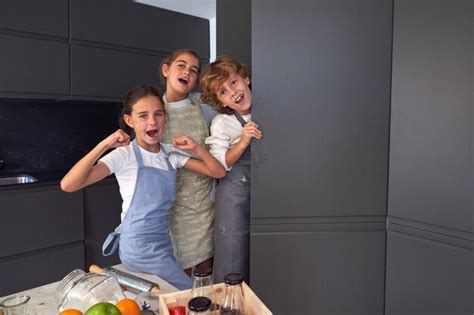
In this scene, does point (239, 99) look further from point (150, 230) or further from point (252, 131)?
point (150, 230)

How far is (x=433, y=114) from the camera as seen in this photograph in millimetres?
1004

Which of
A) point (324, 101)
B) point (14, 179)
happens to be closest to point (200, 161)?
point (324, 101)

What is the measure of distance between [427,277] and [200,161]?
795 millimetres

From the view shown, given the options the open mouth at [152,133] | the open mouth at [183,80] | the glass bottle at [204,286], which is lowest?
the glass bottle at [204,286]

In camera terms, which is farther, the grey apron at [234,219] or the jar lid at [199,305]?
the grey apron at [234,219]

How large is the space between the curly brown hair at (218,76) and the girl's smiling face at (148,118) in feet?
0.59

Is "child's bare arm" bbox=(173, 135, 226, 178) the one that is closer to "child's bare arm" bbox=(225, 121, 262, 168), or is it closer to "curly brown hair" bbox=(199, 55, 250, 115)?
"child's bare arm" bbox=(225, 121, 262, 168)

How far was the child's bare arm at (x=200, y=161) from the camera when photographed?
1.17m

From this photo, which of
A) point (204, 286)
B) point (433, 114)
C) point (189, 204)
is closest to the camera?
point (204, 286)

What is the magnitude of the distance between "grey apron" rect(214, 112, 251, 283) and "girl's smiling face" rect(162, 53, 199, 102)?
232mm

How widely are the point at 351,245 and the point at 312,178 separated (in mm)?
251

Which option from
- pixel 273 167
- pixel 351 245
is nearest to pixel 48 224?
pixel 273 167

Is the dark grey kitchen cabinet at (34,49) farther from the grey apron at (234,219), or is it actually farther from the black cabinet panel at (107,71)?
the grey apron at (234,219)

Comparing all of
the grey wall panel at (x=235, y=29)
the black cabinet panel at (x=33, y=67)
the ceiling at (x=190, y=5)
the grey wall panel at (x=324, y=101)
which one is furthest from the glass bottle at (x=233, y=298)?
the ceiling at (x=190, y=5)
